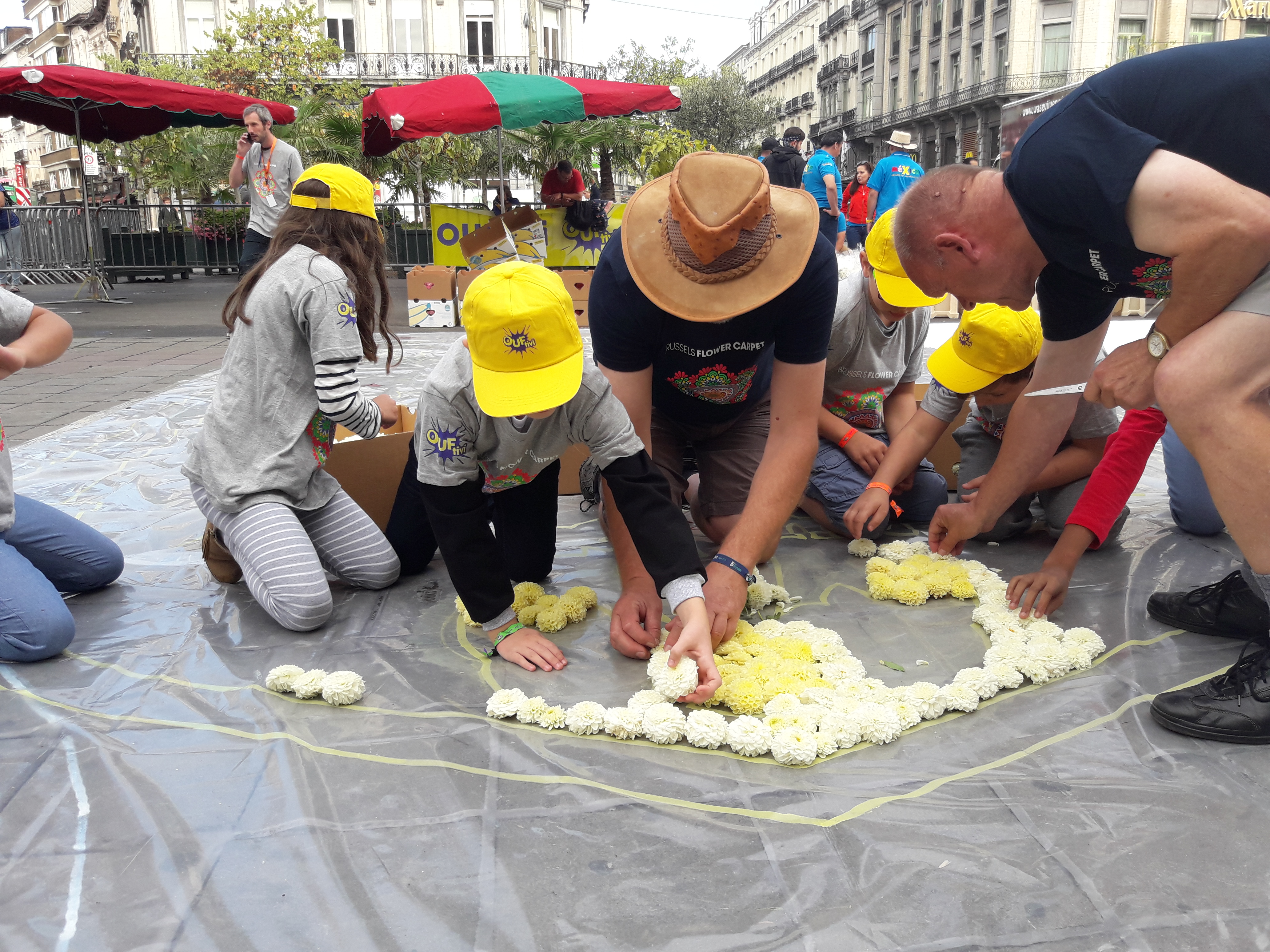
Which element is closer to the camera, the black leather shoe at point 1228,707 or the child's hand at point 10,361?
the black leather shoe at point 1228,707

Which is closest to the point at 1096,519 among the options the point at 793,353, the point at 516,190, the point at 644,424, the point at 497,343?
the point at 793,353

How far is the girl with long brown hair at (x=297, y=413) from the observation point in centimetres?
222

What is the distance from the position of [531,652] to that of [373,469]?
1.01 m

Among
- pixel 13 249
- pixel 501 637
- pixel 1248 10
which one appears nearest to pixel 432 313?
pixel 501 637

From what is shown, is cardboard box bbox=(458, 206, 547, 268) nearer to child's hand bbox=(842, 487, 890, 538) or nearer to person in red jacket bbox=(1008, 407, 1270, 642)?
child's hand bbox=(842, 487, 890, 538)

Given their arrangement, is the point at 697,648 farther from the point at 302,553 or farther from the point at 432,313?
the point at 432,313

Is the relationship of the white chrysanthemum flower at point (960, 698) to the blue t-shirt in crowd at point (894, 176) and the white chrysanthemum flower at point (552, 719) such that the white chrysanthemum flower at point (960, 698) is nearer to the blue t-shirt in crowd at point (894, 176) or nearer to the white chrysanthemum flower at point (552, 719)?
the white chrysanthemum flower at point (552, 719)

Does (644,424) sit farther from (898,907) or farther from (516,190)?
(516,190)

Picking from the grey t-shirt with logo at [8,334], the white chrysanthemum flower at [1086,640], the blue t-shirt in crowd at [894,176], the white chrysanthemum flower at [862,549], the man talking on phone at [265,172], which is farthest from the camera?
the blue t-shirt in crowd at [894,176]

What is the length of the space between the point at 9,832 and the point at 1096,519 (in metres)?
2.20

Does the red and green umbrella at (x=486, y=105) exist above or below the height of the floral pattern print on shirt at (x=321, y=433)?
above

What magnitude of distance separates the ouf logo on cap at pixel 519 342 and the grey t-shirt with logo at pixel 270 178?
5.61m

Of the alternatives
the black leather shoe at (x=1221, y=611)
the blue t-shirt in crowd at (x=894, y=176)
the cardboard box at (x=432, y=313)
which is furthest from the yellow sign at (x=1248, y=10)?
the black leather shoe at (x=1221, y=611)

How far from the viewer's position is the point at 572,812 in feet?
4.73
